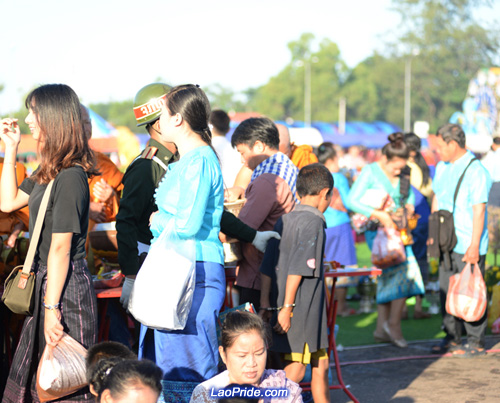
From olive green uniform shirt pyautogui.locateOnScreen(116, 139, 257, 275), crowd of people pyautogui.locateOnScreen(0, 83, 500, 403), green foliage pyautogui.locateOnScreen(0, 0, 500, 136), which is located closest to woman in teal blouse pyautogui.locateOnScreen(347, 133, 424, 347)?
crowd of people pyautogui.locateOnScreen(0, 83, 500, 403)

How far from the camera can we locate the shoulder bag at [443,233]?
6.43 meters

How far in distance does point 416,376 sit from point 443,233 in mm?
1388

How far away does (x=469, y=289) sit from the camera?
246 inches

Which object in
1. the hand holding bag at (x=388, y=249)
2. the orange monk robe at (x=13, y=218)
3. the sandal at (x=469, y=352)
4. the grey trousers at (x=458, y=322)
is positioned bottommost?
the sandal at (x=469, y=352)

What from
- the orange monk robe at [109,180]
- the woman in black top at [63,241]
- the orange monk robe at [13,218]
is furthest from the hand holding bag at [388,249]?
the woman in black top at [63,241]

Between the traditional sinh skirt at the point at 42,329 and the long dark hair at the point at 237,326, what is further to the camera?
the traditional sinh skirt at the point at 42,329

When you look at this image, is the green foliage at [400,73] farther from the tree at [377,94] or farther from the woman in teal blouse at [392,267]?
the woman in teal blouse at [392,267]

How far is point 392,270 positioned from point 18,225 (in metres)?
3.76

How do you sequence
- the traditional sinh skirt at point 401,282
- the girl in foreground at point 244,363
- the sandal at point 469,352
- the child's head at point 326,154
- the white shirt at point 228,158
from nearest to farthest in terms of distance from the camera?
the girl in foreground at point 244,363 < the sandal at point 469,352 < the traditional sinh skirt at point 401,282 < the white shirt at point 228,158 < the child's head at point 326,154

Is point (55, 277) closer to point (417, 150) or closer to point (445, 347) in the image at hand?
point (445, 347)

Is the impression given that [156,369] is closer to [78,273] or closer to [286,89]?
[78,273]

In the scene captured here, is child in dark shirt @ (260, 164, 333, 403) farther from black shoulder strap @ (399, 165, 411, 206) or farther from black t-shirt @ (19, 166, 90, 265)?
black shoulder strap @ (399, 165, 411, 206)

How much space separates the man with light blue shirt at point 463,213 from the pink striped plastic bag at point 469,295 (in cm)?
13

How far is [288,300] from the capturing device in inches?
166
